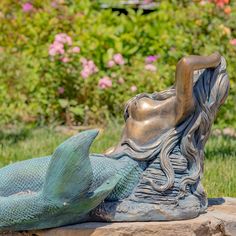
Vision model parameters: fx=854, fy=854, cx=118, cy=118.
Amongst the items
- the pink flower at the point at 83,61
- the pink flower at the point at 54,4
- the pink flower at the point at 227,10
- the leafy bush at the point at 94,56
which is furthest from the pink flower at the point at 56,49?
the pink flower at the point at 227,10

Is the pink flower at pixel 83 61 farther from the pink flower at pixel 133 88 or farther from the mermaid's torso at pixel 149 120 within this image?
the mermaid's torso at pixel 149 120

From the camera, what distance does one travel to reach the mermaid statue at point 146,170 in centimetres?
366

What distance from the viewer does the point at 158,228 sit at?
12.3 ft

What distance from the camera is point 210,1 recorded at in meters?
8.77

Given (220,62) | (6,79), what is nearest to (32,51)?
(6,79)

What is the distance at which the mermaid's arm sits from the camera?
12.6 ft

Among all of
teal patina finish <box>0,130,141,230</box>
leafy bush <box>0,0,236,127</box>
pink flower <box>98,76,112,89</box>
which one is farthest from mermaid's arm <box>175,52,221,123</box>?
pink flower <box>98,76,112,89</box>

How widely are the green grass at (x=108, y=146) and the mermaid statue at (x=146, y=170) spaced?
1.44 m

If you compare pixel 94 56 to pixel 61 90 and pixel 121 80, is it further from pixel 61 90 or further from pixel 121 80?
pixel 61 90

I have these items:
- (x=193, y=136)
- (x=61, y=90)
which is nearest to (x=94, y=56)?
(x=61, y=90)

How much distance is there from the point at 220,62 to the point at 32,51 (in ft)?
18.4

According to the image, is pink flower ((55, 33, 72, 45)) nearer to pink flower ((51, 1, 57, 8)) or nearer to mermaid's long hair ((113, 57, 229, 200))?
pink flower ((51, 1, 57, 8))

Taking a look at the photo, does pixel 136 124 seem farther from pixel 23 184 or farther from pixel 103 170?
pixel 23 184

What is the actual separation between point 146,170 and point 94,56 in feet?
18.2
